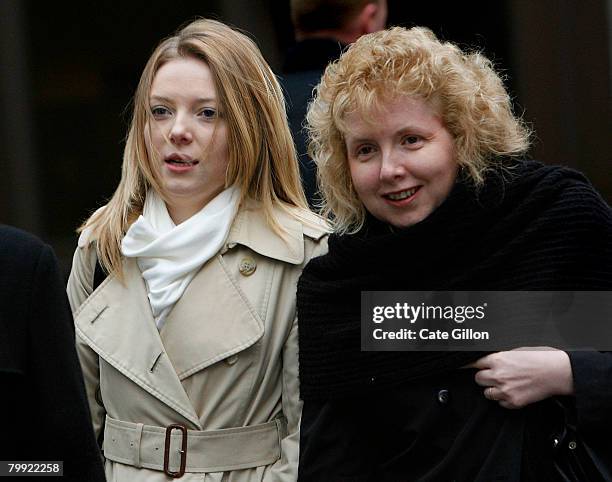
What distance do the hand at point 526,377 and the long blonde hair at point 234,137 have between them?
77cm

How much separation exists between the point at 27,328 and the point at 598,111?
3373 mm

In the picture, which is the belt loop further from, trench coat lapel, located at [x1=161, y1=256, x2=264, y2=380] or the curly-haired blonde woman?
the curly-haired blonde woman

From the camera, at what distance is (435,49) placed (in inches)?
116

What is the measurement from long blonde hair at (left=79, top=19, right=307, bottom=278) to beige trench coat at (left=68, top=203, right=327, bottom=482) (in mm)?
104

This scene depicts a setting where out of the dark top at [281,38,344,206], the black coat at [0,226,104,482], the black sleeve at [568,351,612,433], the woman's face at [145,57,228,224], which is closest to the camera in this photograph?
the black coat at [0,226,104,482]

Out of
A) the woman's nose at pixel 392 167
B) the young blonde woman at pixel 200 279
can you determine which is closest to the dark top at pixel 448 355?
the woman's nose at pixel 392 167

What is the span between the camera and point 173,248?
10.6 ft

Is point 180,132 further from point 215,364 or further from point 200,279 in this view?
point 215,364

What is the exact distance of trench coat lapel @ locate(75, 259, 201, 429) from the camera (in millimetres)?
3191

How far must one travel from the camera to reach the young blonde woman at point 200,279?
319 centimetres

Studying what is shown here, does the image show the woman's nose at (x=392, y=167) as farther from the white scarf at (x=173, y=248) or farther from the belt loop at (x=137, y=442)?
the belt loop at (x=137, y=442)

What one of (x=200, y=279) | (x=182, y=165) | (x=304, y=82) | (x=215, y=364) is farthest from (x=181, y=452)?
(x=304, y=82)

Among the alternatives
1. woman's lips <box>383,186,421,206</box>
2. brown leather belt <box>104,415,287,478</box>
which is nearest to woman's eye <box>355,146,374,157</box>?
woman's lips <box>383,186,421,206</box>

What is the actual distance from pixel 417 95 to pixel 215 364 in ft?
2.79
